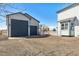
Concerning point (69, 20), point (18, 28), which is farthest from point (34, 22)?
point (69, 20)

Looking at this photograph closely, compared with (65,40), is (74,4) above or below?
above

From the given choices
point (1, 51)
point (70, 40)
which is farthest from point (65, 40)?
point (1, 51)

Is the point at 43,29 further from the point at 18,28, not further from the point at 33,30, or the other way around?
the point at 18,28

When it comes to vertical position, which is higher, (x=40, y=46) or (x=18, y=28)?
(x=18, y=28)

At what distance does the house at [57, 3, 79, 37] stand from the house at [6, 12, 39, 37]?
0.32 meters

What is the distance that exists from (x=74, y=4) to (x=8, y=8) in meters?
0.87

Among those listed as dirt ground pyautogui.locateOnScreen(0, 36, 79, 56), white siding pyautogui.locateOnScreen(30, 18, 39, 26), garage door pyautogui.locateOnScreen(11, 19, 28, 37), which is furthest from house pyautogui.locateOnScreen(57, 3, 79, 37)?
garage door pyautogui.locateOnScreen(11, 19, 28, 37)

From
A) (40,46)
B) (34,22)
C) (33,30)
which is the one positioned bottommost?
(40,46)

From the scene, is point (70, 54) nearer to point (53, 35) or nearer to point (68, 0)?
point (53, 35)

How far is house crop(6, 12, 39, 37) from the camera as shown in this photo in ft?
8.14

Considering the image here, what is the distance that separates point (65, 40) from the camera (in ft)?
8.05

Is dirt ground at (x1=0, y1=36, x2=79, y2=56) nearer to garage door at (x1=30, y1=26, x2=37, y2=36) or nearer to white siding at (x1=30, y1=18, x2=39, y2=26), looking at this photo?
garage door at (x1=30, y1=26, x2=37, y2=36)

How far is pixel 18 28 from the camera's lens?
2.51 meters

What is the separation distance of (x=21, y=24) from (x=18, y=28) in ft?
0.22
